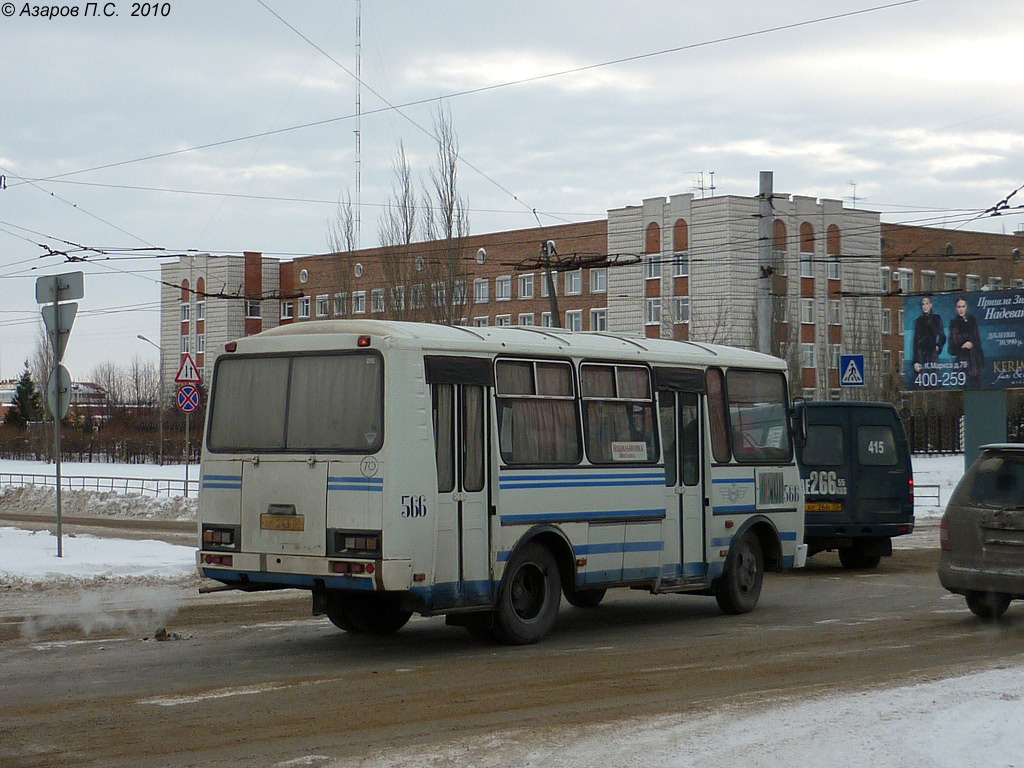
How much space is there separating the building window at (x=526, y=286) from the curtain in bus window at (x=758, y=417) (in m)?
64.4

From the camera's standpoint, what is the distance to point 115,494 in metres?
37.5

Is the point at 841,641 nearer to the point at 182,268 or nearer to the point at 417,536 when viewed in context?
the point at 417,536

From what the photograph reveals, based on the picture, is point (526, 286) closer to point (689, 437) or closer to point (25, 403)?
point (25, 403)

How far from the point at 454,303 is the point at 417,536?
3359 centimetres

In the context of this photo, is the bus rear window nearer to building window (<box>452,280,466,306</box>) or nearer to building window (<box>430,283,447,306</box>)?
building window (<box>452,280,466,306</box>)

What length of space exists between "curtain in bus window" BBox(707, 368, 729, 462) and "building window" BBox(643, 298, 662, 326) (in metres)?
58.1

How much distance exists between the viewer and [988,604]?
13.7 metres

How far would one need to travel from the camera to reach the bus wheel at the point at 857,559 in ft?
68.3

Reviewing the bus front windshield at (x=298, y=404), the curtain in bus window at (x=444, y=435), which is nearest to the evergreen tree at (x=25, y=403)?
the bus front windshield at (x=298, y=404)

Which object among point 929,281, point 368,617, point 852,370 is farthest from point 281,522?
point 929,281

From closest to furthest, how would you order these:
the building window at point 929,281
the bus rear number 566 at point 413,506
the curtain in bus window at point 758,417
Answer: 1. the bus rear number 566 at point 413,506
2. the curtain in bus window at point 758,417
3. the building window at point 929,281

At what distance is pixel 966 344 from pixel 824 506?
17027 mm

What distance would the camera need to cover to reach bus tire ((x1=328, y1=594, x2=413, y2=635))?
477 inches

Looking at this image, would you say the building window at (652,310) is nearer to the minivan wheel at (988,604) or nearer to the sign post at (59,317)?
the sign post at (59,317)
